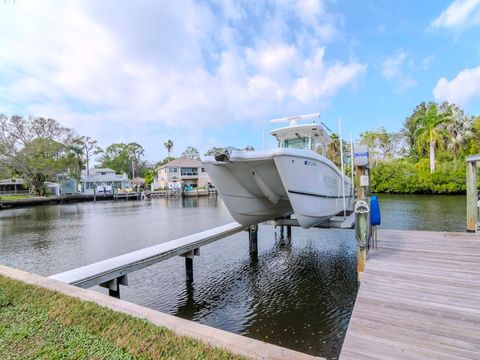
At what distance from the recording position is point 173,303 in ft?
20.9

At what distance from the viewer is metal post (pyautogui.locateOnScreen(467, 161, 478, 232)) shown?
20.2 ft

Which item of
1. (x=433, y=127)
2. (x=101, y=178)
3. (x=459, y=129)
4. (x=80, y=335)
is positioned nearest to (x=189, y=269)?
(x=80, y=335)

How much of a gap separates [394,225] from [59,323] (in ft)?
51.9

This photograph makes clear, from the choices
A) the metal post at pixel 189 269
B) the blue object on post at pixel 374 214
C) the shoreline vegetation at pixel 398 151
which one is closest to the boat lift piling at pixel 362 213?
the blue object on post at pixel 374 214

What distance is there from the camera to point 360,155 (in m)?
5.40

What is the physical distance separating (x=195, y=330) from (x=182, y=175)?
5185cm

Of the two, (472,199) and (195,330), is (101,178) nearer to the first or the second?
(472,199)

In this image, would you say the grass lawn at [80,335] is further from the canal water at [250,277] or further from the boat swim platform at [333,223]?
the boat swim platform at [333,223]

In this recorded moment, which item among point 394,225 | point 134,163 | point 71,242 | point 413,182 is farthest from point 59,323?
point 134,163

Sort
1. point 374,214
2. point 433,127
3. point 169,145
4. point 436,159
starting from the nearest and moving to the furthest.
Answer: point 374,214 → point 433,127 → point 436,159 → point 169,145

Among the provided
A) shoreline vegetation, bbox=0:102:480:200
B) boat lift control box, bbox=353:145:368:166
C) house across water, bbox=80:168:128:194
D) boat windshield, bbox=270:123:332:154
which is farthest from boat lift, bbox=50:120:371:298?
house across water, bbox=80:168:128:194

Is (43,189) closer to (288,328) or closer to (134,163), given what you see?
(134,163)

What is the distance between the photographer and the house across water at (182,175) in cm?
5269

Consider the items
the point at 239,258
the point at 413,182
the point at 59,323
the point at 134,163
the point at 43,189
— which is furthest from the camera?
the point at 134,163
